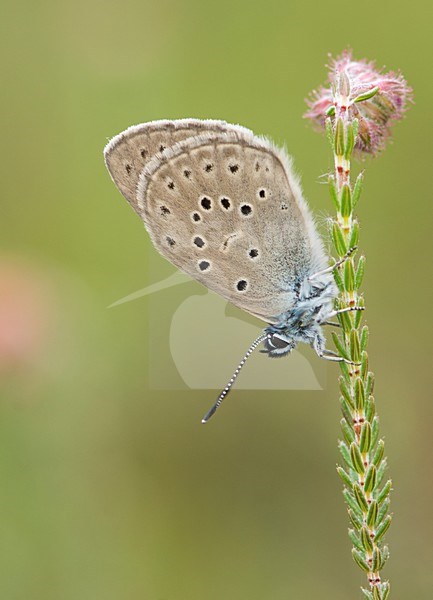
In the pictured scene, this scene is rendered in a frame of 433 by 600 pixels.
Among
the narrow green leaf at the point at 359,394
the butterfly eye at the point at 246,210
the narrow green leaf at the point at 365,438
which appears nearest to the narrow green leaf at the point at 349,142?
the narrow green leaf at the point at 359,394

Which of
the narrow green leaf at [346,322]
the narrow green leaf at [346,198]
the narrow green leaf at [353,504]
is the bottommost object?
the narrow green leaf at [353,504]

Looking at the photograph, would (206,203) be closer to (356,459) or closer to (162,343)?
(356,459)

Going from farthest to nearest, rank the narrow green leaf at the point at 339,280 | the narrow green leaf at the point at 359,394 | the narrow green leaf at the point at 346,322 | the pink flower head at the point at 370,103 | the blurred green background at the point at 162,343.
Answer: the blurred green background at the point at 162,343
the pink flower head at the point at 370,103
the narrow green leaf at the point at 339,280
the narrow green leaf at the point at 346,322
the narrow green leaf at the point at 359,394

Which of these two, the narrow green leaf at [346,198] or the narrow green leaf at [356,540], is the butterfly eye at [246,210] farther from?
the narrow green leaf at [356,540]

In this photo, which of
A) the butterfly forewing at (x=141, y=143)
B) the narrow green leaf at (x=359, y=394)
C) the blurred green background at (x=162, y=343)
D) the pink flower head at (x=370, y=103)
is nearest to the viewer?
the narrow green leaf at (x=359, y=394)

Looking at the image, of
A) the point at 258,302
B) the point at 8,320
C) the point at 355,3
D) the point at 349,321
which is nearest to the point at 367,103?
the point at 349,321

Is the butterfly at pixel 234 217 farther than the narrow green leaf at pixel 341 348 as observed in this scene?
Yes

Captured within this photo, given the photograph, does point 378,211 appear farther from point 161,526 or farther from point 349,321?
point 349,321

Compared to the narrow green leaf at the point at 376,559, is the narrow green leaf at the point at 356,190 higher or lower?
higher
